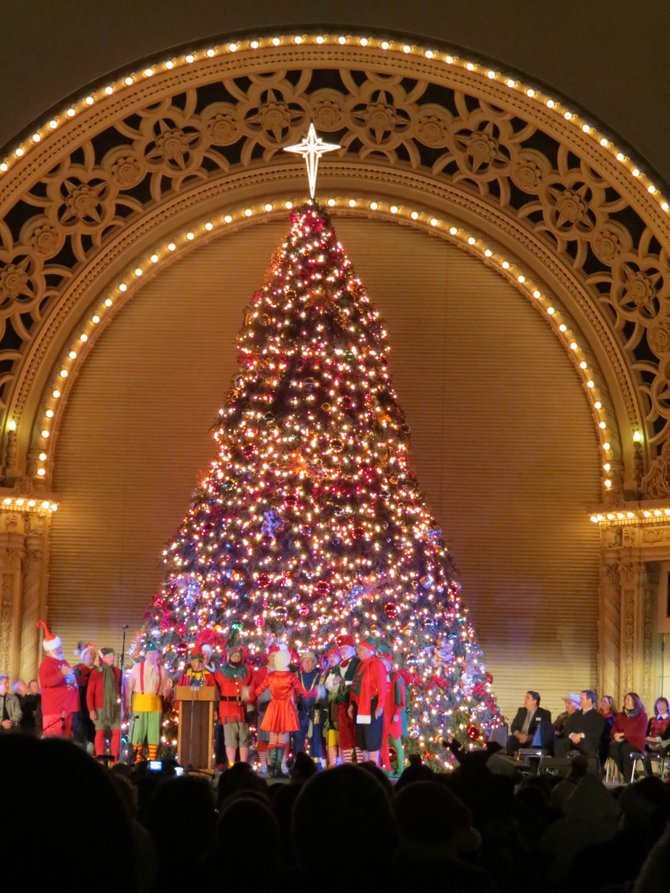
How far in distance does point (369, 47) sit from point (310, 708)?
843 centimetres

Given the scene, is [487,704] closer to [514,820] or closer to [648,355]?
[648,355]

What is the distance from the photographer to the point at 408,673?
17000 millimetres

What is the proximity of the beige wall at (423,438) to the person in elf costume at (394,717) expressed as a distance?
4216 mm

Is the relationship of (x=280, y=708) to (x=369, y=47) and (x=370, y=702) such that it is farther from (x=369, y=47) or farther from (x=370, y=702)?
(x=369, y=47)

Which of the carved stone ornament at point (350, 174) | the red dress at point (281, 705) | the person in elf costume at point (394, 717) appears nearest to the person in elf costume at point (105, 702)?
the red dress at point (281, 705)

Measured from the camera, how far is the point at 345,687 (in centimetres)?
1673

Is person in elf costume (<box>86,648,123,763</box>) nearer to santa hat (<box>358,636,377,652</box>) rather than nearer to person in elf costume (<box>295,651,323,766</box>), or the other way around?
person in elf costume (<box>295,651,323,766</box>)

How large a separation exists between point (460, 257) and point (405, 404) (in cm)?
230

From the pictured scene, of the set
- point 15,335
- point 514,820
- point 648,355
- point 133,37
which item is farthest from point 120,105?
point 514,820

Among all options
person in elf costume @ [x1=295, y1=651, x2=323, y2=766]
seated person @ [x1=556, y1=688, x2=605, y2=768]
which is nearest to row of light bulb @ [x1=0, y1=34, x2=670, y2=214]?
seated person @ [x1=556, y1=688, x2=605, y2=768]

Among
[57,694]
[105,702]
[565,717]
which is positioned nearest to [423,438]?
[565,717]

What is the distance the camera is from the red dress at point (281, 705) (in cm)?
1642

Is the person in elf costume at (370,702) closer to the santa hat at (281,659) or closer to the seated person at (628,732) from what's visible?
the santa hat at (281,659)

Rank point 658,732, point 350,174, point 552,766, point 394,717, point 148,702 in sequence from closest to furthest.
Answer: point 552,766
point 394,717
point 148,702
point 658,732
point 350,174
